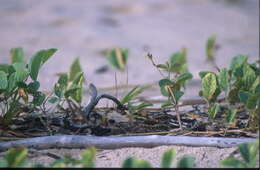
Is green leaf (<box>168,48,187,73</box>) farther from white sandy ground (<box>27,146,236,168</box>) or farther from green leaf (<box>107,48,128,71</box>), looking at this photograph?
white sandy ground (<box>27,146,236,168</box>)

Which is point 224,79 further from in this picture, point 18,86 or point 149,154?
point 18,86

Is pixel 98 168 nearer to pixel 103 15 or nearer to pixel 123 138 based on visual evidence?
pixel 123 138

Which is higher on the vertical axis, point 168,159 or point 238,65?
point 238,65

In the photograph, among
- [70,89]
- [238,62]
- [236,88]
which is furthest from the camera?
[238,62]

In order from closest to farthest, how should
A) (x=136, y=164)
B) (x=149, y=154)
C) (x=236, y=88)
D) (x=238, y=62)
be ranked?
1. (x=136, y=164)
2. (x=149, y=154)
3. (x=236, y=88)
4. (x=238, y=62)

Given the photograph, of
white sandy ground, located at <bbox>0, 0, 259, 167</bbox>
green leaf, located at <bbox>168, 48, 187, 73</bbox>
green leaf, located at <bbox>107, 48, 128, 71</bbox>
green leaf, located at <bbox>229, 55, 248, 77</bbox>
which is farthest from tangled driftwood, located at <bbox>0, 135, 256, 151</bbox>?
white sandy ground, located at <bbox>0, 0, 259, 167</bbox>

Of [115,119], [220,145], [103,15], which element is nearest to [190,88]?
[115,119]

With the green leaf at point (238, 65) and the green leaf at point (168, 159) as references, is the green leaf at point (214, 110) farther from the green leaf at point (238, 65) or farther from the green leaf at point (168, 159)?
the green leaf at point (168, 159)

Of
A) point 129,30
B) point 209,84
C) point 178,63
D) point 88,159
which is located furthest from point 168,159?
point 129,30
